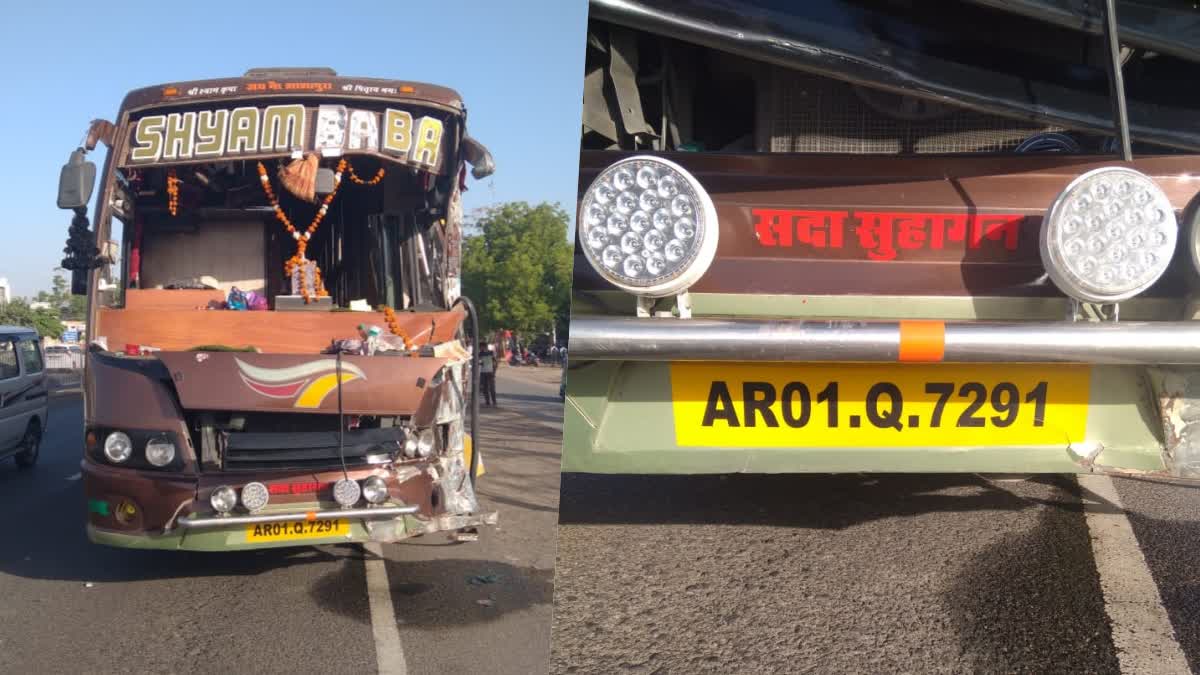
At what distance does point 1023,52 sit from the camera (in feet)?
8.52

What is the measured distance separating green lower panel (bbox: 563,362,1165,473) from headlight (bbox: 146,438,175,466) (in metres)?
0.94

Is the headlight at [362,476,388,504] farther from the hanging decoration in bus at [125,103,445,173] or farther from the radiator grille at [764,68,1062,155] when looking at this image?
the radiator grille at [764,68,1062,155]

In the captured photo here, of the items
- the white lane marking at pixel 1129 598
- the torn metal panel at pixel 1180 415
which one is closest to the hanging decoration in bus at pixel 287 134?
the torn metal panel at pixel 1180 415

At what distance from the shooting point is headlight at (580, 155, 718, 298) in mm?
2184

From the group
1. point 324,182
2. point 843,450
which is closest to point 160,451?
point 324,182

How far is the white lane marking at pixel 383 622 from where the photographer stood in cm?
146

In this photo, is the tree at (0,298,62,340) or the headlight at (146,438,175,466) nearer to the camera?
the tree at (0,298,62,340)

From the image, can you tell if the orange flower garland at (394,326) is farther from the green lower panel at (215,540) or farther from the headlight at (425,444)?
the green lower panel at (215,540)

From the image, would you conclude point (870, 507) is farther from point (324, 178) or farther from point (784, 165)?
point (324, 178)

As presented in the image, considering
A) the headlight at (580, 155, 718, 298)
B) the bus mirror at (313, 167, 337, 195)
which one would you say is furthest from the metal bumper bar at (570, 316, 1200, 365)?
the bus mirror at (313, 167, 337, 195)

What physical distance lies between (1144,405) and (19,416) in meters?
2.68

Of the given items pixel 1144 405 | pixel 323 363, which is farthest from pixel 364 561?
pixel 1144 405

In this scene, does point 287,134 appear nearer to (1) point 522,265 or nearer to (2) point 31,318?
(1) point 522,265

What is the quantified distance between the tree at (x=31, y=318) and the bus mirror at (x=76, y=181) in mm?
264
